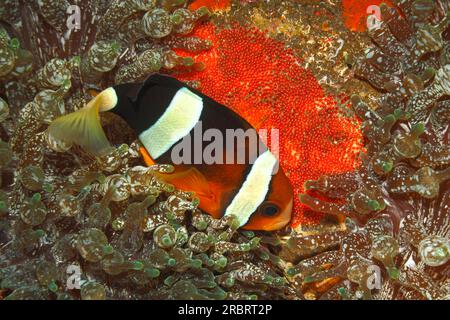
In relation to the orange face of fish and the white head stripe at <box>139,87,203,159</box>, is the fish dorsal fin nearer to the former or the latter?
the white head stripe at <box>139,87,203,159</box>

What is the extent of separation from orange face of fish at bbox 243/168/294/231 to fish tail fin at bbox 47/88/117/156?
1.53 feet

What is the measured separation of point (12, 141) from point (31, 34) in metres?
0.34

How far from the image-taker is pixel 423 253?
4.39ft

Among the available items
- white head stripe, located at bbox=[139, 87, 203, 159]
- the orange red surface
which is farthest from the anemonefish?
the orange red surface

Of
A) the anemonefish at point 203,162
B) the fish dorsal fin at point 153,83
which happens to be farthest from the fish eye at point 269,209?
the fish dorsal fin at point 153,83

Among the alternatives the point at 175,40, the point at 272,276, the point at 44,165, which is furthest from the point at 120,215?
the point at 175,40

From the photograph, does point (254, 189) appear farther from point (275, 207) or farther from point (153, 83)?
point (153, 83)

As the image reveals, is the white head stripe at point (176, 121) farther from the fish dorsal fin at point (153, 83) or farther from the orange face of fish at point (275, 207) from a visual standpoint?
the orange face of fish at point (275, 207)

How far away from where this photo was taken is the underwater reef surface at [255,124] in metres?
1.38

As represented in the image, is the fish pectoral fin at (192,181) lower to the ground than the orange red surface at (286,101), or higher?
lower

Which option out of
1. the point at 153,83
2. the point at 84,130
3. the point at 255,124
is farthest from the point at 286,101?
the point at 84,130

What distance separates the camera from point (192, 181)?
154cm

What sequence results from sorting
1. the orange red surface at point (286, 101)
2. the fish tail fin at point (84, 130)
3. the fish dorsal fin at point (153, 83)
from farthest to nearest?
the orange red surface at point (286, 101), the fish dorsal fin at point (153, 83), the fish tail fin at point (84, 130)

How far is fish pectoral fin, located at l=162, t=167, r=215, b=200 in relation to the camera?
1.53m
